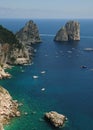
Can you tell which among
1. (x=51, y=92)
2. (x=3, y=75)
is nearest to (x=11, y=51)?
(x=3, y=75)

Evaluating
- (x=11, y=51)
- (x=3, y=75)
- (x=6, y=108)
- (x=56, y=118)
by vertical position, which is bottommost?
(x=56, y=118)

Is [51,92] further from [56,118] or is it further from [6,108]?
[56,118]

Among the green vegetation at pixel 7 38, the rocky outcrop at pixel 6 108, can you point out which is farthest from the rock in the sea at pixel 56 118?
the green vegetation at pixel 7 38

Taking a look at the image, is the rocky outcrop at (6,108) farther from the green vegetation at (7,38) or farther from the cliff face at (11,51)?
the green vegetation at (7,38)

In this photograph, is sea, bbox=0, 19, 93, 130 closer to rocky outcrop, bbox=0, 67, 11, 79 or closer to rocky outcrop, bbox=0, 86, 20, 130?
rocky outcrop, bbox=0, 86, 20, 130

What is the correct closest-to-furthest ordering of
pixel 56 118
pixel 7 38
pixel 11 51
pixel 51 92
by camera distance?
pixel 56 118, pixel 51 92, pixel 11 51, pixel 7 38
